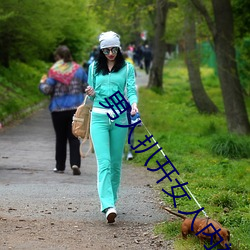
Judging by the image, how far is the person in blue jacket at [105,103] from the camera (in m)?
7.45

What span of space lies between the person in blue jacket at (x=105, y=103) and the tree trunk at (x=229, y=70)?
869 centimetres

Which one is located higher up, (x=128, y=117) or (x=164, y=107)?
(x=128, y=117)

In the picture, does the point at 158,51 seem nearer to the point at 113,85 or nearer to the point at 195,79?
the point at 195,79

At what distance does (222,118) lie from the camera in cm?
2323

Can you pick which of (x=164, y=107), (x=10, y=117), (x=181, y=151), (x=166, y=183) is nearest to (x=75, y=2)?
(x=164, y=107)

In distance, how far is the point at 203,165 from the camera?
12.0 metres

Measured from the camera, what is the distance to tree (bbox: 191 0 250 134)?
1606 cm

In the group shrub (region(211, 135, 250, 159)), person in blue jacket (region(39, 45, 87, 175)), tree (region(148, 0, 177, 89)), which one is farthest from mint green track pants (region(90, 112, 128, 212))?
tree (region(148, 0, 177, 89))

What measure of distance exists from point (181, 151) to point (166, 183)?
3.96m

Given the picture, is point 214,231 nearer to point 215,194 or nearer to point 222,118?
point 215,194

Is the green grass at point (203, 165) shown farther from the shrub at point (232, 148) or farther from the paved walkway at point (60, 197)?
the paved walkway at point (60, 197)

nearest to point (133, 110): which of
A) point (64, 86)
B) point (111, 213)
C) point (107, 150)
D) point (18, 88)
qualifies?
point (107, 150)

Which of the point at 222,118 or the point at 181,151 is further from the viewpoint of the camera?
the point at 222,118

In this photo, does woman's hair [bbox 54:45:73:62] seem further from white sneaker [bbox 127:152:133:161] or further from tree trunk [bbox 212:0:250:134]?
tree trunk [bbox 212:0:250:134]
